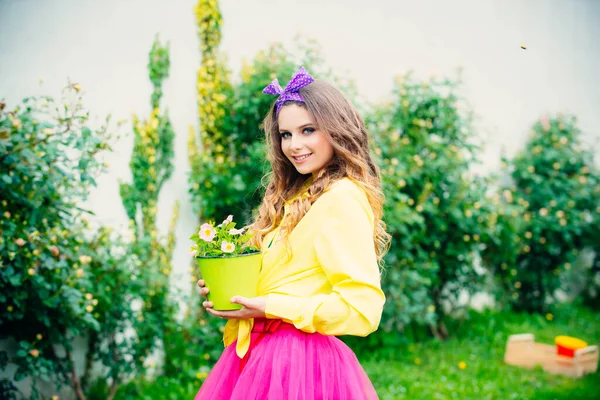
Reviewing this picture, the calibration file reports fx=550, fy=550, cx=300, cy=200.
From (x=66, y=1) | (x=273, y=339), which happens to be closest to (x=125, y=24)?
(x=66, y=1)

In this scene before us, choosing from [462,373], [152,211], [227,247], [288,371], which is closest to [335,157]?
[227,247]

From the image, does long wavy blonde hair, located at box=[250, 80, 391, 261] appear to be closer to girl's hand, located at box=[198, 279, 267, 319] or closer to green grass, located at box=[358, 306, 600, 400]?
girl's hand, located at box=[198, 279, 267, 319]

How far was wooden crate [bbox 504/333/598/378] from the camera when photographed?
13.4ft

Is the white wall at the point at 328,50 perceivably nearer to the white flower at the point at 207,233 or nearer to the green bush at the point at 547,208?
the green bush at the point at 547,208

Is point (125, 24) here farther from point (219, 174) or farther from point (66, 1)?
point (219, 174)

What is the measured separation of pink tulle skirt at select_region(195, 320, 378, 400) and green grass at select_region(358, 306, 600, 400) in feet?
6.33

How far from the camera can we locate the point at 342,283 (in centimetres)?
157

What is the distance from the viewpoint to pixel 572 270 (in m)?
6.57

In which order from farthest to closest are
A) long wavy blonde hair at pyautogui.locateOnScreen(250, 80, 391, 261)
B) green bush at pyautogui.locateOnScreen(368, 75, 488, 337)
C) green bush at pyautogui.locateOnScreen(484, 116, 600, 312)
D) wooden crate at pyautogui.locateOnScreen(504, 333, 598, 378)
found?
1. green bush at pyautogui.locateOnScreen(484, 116, 600, 312)
2. green bush at pyautogui.locateOnScreen(368, 75, 488, 337)
3. wooden crate at pyautogui.locateOnScreen(504, 333, 598, 378)
4. long wavy blonde hair at pyautogui.locateOnScreen(250, 80, 391, 261)

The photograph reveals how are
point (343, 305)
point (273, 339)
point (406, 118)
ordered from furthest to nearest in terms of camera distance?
point (406, 118) < point (273, 339) < point (343, 305)

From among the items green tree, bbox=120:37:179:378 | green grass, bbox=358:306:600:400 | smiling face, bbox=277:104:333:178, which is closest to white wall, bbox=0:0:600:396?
green tree, bbox=120:37:179:378

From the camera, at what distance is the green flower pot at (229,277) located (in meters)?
1.56

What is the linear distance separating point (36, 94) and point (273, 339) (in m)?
2.35

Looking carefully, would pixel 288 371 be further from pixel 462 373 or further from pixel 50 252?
pixel 462 373
